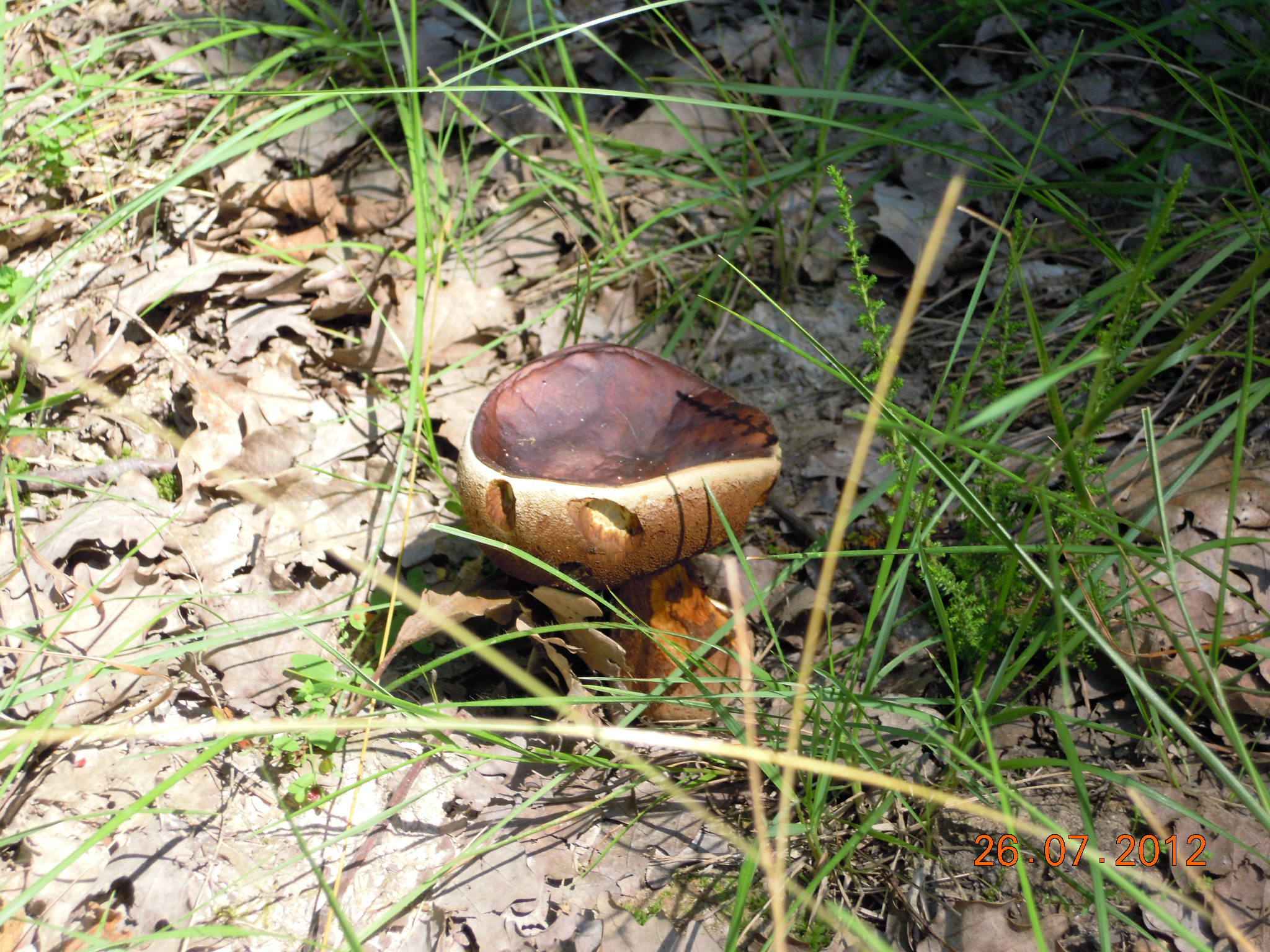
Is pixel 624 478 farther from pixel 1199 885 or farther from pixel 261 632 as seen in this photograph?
pixel 1199 885

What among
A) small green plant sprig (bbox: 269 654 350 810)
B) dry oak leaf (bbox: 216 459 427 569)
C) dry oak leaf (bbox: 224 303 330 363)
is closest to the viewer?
small green plant sprig (bbox: 269 654 350 810)

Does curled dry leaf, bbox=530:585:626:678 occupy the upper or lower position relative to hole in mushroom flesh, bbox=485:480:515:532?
lower

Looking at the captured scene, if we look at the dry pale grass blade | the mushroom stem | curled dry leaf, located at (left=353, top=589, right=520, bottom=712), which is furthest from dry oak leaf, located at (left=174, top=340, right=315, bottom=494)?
the dry pale grass blade

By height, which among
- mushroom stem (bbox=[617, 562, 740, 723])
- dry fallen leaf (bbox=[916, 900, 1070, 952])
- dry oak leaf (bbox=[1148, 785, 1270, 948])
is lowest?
dry oak leaf (bbox=[1148, 785, 1270, 948])

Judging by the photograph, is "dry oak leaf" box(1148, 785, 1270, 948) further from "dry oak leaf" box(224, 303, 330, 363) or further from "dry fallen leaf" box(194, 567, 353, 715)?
"dry oak leaf" box(224, 303, 330, 363)
